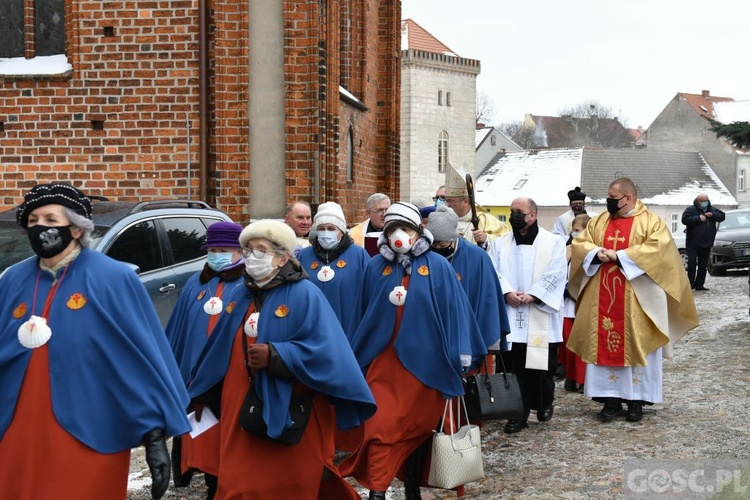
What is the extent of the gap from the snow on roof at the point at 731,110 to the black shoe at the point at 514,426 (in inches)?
2429

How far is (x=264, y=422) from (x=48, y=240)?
1.39 meters

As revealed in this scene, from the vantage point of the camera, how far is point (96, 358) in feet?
14.1

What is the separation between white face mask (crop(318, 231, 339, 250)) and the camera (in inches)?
299

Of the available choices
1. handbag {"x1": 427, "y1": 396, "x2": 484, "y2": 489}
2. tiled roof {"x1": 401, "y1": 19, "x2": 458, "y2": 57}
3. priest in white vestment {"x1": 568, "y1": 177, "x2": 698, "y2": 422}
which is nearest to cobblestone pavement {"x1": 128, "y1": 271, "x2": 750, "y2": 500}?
priest in white vestment {"x1": 568, "y1": 177, "x2": 698, "y2": 422}

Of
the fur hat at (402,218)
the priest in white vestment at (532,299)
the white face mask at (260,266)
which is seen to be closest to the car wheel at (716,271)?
the priest in white vestment at (532,299)

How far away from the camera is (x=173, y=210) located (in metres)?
9.22

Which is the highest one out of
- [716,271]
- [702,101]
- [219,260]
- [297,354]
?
[702,101]

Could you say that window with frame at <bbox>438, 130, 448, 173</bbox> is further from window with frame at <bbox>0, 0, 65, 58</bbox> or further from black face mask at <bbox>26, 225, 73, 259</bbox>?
black face mask at <bbox>26, 225, 73, 259</bbox>

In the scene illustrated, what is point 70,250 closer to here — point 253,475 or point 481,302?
point 253,475

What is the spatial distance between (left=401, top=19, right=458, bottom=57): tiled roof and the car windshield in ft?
120

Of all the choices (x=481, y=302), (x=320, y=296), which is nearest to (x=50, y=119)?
(x=481, y=302)

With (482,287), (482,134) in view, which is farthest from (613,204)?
(482,134)

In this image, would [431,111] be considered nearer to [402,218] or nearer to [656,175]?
[656,175]

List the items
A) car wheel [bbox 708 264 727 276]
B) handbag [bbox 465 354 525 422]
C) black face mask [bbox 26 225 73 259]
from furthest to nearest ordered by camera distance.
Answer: car wheel [bbox 708 264 727 276] → handbag [bbox 465 354 525 422] → black face mask [bbox 26 225 73 259]
